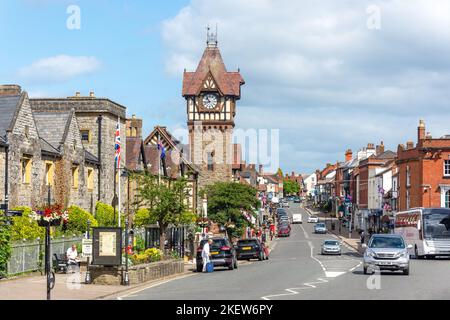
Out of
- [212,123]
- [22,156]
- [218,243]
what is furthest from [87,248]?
[212,123]

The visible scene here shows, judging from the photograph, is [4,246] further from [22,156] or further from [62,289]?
[22,156]

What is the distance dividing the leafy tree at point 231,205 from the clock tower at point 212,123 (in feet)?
64.4

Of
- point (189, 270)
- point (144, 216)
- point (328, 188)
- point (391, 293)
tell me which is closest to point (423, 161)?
point (144, 216)

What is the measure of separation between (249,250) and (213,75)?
4411 cm

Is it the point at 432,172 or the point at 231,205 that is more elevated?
the point at 432,172

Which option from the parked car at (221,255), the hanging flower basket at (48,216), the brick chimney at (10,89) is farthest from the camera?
the brick chimney at (10,89)

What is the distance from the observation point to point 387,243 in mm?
33500

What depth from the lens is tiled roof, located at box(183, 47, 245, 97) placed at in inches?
3706

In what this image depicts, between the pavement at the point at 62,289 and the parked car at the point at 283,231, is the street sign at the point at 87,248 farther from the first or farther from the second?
the parked car at the point at 283,231

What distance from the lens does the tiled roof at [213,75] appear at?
309 feet

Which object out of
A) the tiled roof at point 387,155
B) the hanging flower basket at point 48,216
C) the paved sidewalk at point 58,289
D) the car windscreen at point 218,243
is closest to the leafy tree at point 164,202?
the car windscreen at point 218,243

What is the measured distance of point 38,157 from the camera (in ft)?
136
